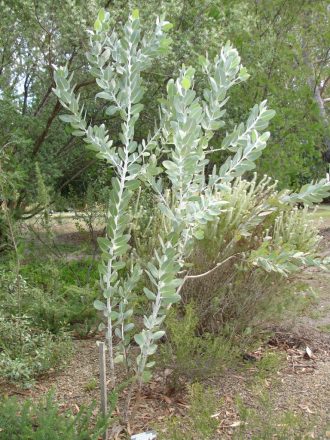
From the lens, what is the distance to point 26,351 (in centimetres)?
430

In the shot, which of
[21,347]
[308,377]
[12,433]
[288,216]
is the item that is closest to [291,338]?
[308,377]

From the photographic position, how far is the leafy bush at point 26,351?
397 cm

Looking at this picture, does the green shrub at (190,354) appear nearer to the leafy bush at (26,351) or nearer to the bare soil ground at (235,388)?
the bare soil ground at (235,388)

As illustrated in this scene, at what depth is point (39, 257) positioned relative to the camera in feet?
23.6

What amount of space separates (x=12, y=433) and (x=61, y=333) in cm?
157

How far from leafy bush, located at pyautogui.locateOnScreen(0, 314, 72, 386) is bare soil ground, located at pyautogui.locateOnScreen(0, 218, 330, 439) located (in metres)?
0.10

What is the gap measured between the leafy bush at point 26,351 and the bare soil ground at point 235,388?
98 mm

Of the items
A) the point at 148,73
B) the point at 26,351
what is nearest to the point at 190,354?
the point at 26,351

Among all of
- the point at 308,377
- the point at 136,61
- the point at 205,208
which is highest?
the point at 136,61

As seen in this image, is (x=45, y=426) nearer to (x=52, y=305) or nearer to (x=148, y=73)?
(x=52, y=305)

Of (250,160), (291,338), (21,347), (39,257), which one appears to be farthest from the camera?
(39,257)

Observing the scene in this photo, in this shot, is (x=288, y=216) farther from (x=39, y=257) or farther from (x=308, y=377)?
(x=39, y=257)

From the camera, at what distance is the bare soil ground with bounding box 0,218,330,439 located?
3715mm

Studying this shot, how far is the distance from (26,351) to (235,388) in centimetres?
147
